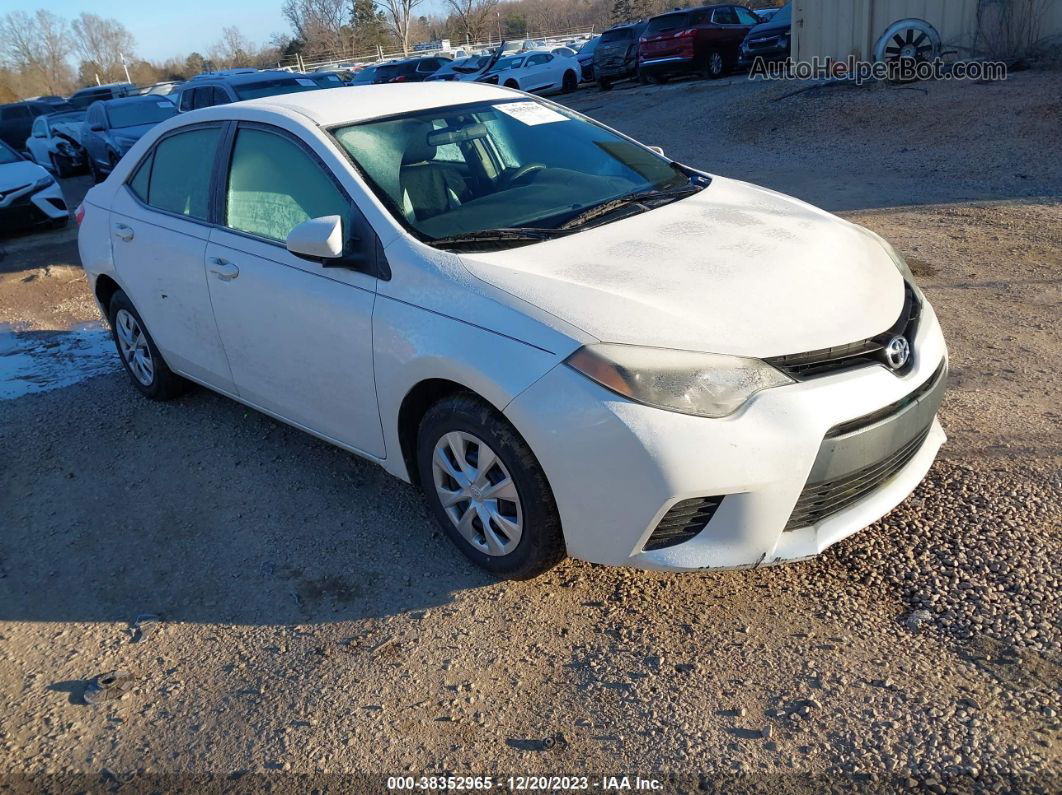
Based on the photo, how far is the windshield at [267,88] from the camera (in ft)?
40.7

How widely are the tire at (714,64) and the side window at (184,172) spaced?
65.3 feet

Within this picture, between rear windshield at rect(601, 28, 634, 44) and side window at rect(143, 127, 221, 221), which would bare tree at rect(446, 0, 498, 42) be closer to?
rear windshield at rect(601, 28, 634, 44)

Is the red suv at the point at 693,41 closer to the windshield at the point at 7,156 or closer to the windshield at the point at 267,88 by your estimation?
the windshield at the point at 267,88

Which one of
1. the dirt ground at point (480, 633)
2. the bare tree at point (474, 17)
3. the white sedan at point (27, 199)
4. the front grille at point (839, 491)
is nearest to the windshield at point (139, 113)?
the white sedan at point (27, 199)

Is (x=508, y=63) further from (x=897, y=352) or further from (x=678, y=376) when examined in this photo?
(x=678, y=376)

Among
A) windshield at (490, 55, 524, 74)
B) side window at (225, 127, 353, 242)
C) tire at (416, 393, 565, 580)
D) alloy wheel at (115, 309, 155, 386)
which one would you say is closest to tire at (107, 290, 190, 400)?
Answer: alloy wheel at (115, 309, 155, 386)

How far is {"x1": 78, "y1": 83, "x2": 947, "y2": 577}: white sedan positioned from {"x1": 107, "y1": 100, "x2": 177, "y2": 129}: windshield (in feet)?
39.4

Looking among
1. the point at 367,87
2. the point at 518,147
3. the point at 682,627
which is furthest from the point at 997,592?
the point at 367,87

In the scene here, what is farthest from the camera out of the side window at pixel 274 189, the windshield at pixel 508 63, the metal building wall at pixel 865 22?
the windshield at pixel 508 63

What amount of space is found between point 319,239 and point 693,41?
20.8m

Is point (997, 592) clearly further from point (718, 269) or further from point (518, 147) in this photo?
point (518, 147)

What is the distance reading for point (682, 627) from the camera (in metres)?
2.97

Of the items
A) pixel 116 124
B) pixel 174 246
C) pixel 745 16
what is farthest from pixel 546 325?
pixel 745 16

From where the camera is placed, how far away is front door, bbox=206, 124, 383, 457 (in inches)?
137
